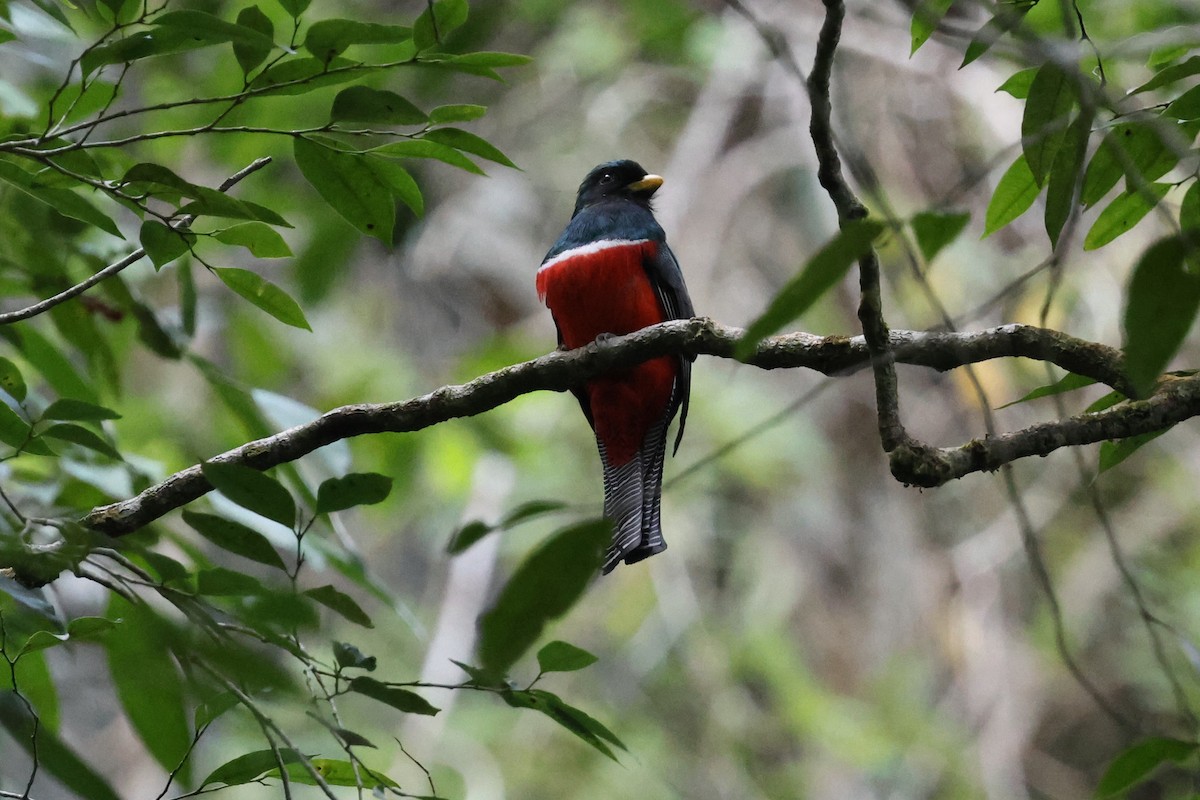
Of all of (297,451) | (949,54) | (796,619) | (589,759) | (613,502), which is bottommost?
(297,451)

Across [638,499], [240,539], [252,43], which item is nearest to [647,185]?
[638,499]

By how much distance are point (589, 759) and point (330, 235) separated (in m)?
3.57

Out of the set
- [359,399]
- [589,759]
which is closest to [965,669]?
[589,759]

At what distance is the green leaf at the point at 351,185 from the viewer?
5.97 ft

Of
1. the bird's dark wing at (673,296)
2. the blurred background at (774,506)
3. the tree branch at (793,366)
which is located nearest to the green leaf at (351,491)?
the tree branch at (793,366)

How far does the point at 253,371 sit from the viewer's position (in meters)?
4.18

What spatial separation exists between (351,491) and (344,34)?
0.65 metres

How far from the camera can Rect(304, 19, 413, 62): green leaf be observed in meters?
1.62

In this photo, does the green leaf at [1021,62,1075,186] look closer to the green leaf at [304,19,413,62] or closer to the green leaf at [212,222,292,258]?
the green leaf at [304,19,413,62]

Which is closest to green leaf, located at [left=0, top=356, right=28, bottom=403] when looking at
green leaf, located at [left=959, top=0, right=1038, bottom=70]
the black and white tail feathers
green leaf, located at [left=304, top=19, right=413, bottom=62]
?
green leaf, located at [left=304, top=19, right=413, bottom=62]

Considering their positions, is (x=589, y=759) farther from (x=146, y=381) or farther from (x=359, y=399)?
(x=146, y=381)

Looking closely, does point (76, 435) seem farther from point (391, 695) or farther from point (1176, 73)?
point (1176, 73)

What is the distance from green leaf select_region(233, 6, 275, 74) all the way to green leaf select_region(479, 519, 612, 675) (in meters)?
0.91

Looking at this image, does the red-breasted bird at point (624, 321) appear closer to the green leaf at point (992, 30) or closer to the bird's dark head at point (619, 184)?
the bird's dark head at point (619, 184)
